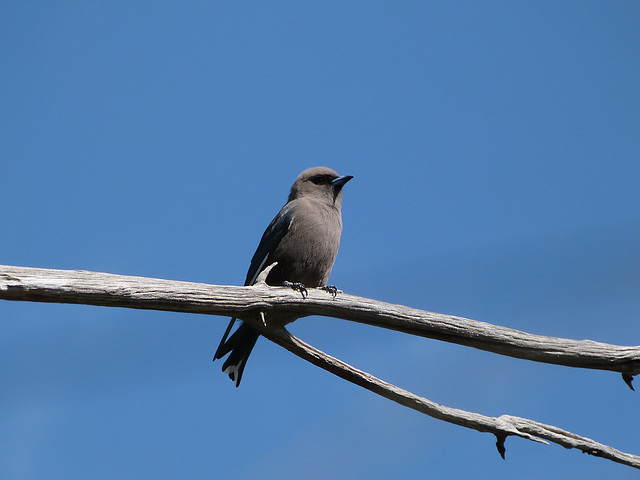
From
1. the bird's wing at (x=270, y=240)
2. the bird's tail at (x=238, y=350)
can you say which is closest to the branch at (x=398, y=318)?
the bird's tail at (x=238, y=350)

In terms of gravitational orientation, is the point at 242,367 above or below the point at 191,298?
above

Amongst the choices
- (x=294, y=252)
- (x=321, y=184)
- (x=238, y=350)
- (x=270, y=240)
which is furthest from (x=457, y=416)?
(x=321, y=184)

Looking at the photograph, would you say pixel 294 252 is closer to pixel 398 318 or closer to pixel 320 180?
pixel 320 180

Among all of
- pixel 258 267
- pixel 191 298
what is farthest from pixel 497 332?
pixel 258 267

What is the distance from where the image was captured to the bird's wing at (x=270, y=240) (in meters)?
6.11

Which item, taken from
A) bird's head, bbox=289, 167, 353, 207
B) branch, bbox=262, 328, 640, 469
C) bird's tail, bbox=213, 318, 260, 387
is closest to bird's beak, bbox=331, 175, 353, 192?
bird's head, bbox=289, 167, 353, 207

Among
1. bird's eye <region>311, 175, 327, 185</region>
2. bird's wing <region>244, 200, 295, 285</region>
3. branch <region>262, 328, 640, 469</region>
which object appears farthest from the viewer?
bird's eye <region>311, 175, 327, 185</region>

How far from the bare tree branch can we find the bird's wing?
185cm

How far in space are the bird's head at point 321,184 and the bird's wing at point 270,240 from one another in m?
0.53

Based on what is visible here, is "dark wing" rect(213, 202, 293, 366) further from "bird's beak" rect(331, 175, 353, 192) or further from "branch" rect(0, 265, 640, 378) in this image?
"branch" rect(0, 265, 640, 378)

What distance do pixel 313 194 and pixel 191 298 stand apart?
3.46m

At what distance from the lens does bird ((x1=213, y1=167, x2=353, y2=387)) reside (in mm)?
5512

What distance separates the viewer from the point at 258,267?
618 cm

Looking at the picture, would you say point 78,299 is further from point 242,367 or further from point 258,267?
point 258,267
